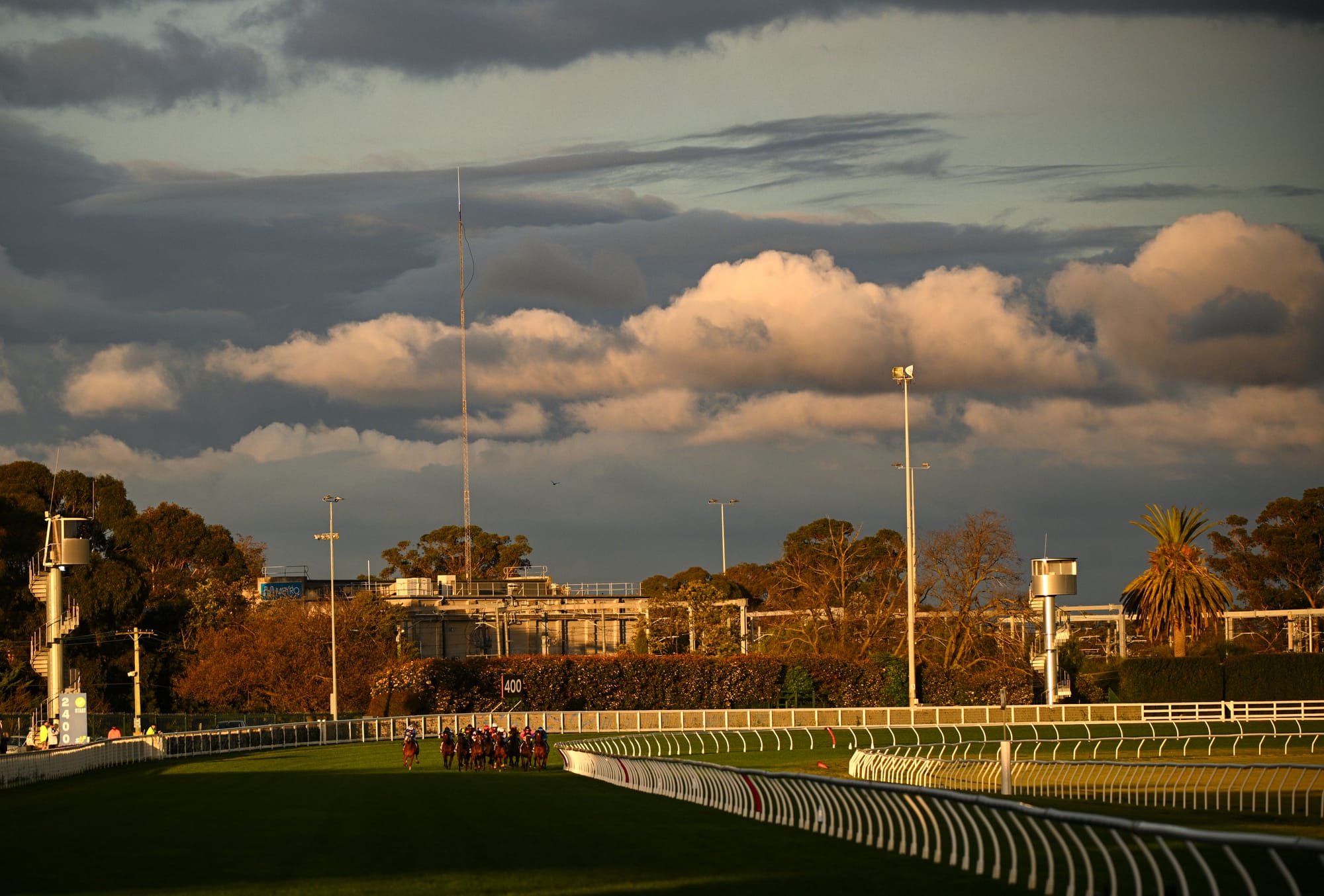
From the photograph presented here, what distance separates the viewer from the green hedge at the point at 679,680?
7500 cm

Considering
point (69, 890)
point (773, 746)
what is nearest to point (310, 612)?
point (773, 746)

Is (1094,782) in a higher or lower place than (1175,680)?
higher

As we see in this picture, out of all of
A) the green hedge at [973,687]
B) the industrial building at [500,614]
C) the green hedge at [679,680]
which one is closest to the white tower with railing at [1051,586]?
the green hedge at [973,687]

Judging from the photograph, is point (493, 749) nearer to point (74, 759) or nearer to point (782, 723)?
point (74, 759)

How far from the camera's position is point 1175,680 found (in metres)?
74.1

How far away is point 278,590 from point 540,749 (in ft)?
212

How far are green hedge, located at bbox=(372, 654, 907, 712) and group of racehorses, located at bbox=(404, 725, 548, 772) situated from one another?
30.7m

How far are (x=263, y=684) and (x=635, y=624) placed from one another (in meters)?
27.1

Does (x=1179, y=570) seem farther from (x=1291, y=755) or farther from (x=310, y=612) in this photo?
(x=310, y=612)

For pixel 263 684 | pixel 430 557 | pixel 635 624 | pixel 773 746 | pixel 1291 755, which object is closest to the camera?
pixel 1291 755

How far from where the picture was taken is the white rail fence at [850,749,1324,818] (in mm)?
28516

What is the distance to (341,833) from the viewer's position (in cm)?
2092

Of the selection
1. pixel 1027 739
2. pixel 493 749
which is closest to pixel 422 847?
pixel 493 749

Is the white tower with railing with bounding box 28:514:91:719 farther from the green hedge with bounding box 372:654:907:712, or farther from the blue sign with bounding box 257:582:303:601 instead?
the blue sign with bounding box 257:582:303:601
